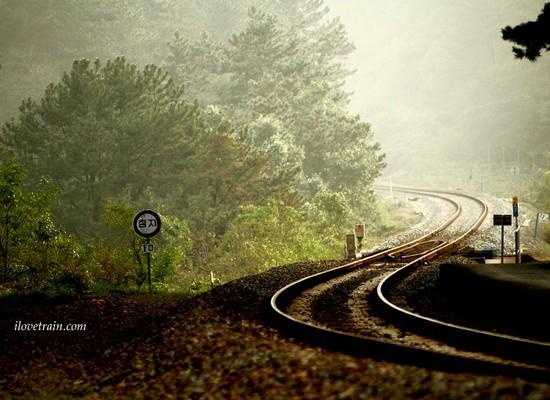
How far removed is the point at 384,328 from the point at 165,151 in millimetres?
A: 22209

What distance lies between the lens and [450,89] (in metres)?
104

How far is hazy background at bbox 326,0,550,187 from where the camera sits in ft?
259

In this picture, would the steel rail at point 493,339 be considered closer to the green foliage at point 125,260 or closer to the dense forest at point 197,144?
the green foliage at point 125,260

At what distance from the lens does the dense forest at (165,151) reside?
20.3 metres

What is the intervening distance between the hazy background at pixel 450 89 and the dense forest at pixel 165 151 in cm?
2642

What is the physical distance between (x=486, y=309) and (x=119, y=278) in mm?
11700

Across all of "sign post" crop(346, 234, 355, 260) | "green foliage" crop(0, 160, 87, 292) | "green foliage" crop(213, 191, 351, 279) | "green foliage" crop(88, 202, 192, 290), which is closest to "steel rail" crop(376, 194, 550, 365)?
"green foliage" crop(88, 202, 192, 290)

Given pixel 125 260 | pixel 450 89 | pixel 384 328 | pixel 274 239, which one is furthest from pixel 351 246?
pixel 450 89

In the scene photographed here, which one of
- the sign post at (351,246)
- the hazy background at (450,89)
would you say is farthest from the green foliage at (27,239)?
the hazy background at (450,89)

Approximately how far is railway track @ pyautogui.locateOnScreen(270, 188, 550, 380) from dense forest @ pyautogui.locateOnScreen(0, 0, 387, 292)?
5361 mm

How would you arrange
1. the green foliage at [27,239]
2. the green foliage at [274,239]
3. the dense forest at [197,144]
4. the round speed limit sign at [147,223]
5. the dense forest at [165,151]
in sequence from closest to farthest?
the round speed limit sign at [147,223]
the green foliage at [27,239]
the dense forest at [165,151]
the dense forest at [197,144]
the green foliage at [274,239]

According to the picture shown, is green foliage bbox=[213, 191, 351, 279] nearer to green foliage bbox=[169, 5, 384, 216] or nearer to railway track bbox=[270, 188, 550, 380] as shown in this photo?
railway track bbox=[270, 188, 550, 380]

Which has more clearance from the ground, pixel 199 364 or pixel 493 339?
pixel 493 339

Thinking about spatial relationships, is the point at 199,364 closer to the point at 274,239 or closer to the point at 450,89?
the point at 274,239
